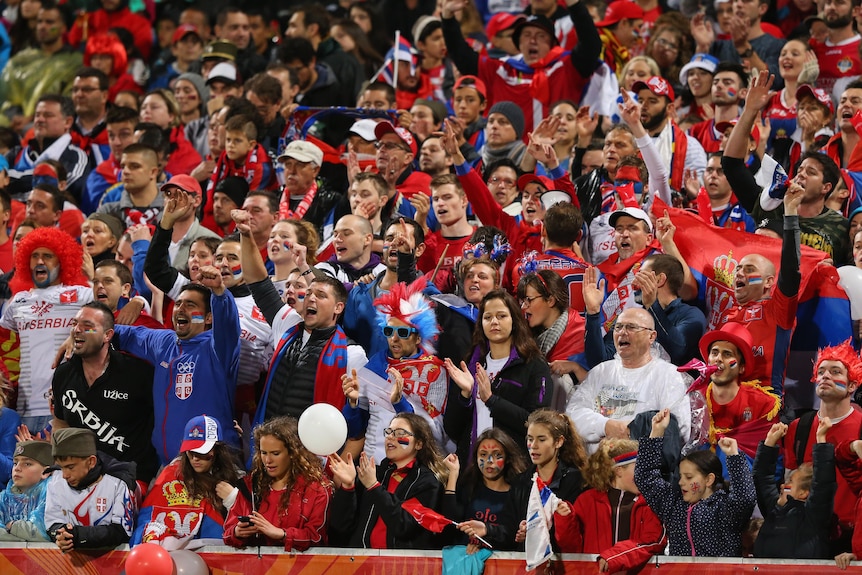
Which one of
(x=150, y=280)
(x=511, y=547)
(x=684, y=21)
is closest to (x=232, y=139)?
(x=150, y=280)

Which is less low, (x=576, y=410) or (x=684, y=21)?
(x=576, y=410)

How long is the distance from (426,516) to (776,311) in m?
2.39

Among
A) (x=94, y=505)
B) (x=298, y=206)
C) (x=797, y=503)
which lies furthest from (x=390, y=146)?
(x=797, y=503)

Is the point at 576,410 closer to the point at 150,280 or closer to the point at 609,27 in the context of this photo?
the point at 150,280

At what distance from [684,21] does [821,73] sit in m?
1.39

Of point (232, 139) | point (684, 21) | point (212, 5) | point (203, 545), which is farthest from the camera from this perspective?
point (212, 5)

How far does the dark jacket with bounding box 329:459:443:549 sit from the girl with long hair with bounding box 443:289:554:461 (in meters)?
0.48

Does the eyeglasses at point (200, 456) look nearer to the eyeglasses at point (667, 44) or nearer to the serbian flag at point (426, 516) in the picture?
the serbian flag at point (426, 516)

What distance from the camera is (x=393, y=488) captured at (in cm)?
836

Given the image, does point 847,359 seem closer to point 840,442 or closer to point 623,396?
point 840,442

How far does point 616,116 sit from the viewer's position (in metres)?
12.7

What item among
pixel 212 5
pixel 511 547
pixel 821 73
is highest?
pixel 511 547

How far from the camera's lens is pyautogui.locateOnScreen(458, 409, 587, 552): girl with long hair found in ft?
26.3

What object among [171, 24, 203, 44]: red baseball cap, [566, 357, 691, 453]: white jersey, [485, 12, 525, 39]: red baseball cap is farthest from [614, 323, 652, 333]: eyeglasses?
[171, 24, 203, 44]: red baseball cap
